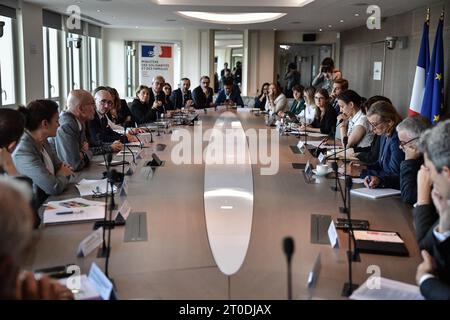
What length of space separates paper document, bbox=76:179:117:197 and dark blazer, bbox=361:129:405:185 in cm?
156

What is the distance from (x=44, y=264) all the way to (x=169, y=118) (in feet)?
17.9

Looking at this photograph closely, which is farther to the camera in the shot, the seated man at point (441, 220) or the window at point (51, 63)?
the window at point (51, 63)

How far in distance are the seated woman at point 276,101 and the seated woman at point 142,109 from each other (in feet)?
7.55

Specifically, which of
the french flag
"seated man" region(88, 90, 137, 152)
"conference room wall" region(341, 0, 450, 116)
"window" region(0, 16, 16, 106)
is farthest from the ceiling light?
"seated man" region(88, 90, 137, 152)

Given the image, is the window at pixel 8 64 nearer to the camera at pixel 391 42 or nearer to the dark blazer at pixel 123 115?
the dark blazer at pixel 123 115

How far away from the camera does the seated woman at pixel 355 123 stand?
180 inches

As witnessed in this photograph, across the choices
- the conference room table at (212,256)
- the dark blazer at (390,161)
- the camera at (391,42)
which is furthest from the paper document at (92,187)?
the camera at (391,42)

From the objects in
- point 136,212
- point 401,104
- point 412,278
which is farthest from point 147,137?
point 401,104

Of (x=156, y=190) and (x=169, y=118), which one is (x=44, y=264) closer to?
(x=156, y=190)

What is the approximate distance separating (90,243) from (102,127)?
300cm

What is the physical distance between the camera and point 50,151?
3010 millimetres

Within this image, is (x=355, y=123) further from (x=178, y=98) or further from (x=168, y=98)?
(x=178, y=98)

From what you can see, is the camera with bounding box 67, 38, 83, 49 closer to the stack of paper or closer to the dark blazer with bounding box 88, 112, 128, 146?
the dark blazer with bounding box 88, 112, 128, 146

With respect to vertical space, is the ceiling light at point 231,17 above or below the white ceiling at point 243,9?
above
